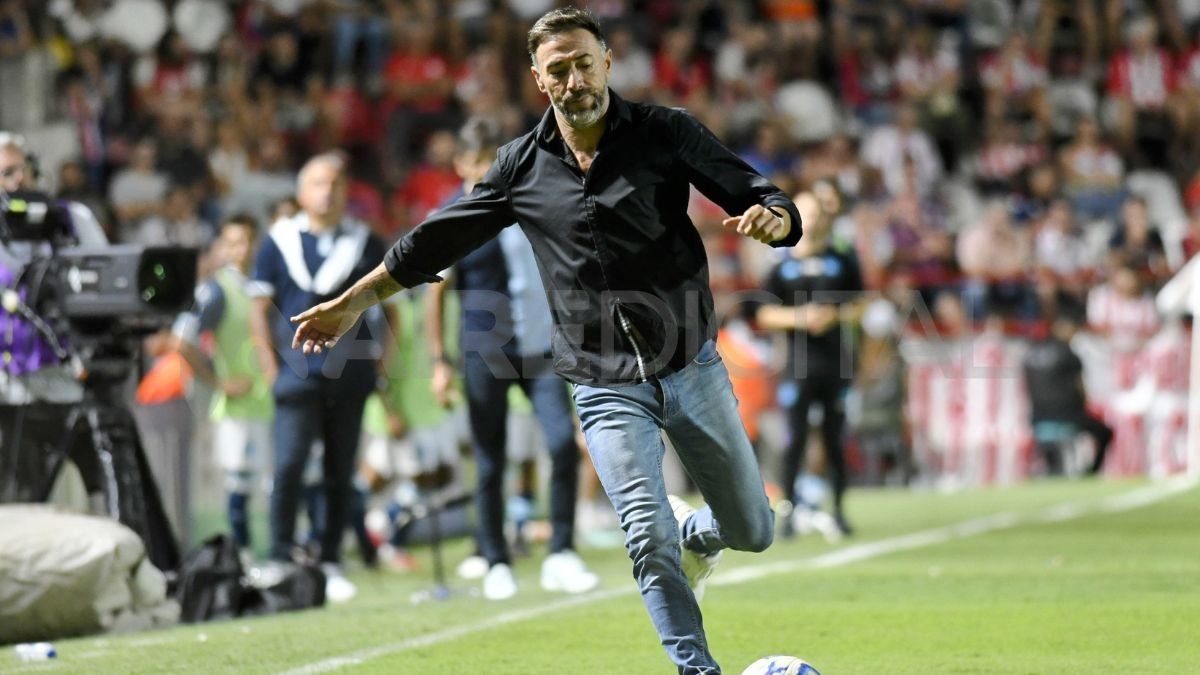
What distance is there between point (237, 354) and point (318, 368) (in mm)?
2092

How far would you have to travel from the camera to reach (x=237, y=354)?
42.1 ft

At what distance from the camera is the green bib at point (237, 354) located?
12773 millimetres

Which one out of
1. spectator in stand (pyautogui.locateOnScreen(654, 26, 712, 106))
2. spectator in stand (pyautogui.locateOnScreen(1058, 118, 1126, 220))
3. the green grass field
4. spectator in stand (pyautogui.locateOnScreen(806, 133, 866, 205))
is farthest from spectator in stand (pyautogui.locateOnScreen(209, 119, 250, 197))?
spectator in stand (pyautogui.locateOnScreen(1058, 118, 1126, 220))

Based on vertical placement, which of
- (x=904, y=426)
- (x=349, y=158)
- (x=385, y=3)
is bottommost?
(x=904, y=426)

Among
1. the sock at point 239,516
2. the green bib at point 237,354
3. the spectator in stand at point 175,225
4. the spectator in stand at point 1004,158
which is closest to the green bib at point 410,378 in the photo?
the green bib at point 237,354

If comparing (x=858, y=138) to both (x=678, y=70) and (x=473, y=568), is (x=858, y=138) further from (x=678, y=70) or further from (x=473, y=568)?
(x=473, y=568)

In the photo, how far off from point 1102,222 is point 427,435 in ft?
40.1

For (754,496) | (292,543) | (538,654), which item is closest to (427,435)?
(292,543)

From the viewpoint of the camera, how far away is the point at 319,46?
2262 centimetres

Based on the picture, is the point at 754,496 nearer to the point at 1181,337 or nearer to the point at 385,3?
the point at 1181,337

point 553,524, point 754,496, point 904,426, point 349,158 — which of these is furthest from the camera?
point 349,158

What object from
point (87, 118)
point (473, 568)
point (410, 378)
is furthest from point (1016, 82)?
point (473, 568)

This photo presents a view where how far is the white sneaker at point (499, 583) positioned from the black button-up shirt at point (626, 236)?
13.7 ft

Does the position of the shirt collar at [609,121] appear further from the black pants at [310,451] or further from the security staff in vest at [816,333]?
the security staff in vest at [816,333]
